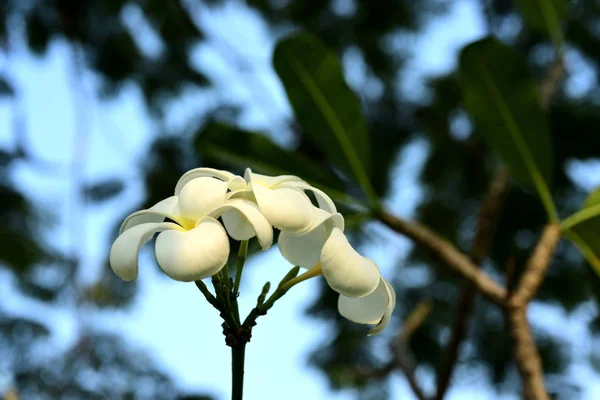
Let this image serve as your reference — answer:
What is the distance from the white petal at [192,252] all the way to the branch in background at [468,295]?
61 cm

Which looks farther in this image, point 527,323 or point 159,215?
point 527,323

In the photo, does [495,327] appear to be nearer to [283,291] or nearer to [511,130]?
[511,130]

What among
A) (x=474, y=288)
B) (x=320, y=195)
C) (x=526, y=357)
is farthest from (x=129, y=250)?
(x=474, y=288)

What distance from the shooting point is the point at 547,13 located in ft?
3.72

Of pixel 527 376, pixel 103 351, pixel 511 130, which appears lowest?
pixel 527 376

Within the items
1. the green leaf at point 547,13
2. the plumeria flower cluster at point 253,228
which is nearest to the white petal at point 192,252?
the plumeria flower cluster at point 253,228

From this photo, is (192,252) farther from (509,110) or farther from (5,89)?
(5,89)

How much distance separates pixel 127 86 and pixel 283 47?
7.38 feet

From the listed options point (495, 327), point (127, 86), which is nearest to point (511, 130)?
point (495, 327)

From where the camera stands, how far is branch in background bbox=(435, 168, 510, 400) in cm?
87

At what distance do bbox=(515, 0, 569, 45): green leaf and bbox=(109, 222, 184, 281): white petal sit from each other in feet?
3.31

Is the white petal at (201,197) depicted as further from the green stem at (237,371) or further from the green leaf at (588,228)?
the green leaf at (588,228)

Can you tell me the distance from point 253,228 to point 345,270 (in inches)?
2.4

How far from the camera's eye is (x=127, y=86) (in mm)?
2967
